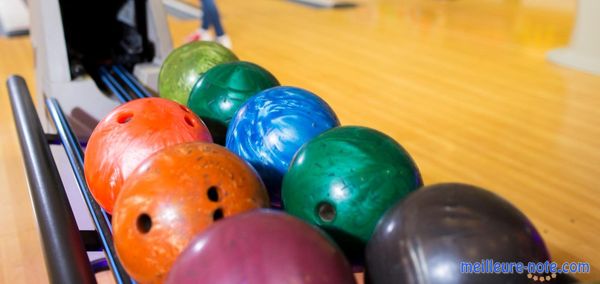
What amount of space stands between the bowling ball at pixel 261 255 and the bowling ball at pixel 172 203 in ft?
0.41

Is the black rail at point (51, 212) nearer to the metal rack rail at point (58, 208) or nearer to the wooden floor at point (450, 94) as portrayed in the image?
the metal rack rail at point (58, 208)

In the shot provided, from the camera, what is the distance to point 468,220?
2.75 ft

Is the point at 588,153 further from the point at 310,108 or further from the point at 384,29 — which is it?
the point at 384,29

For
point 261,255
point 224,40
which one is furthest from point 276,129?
point 224,40

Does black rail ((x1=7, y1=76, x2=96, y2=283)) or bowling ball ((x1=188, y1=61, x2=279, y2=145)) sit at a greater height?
bowling ball ((x1=188, y1=61, x2=279, y2=145))

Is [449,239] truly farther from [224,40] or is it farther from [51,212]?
[224,40]

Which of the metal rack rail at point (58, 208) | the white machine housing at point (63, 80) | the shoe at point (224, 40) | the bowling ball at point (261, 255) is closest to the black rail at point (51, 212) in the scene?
the metal rack rail at point (58, 208)

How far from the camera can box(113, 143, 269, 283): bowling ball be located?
0.93 meters

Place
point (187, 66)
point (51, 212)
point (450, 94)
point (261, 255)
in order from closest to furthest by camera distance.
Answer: point (261, 255) → point (51, 212) → point (187, 66) → point (450, 94)

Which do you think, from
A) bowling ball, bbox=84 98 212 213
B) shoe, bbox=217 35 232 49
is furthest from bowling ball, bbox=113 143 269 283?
shoe, bbox=217 35 232 49

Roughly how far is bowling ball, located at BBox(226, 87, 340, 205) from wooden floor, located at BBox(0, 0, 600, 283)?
0.71 meters

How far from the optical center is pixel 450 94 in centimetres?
302

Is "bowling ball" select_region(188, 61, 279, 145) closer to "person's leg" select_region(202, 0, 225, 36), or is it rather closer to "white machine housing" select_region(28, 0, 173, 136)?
"white machine housing" select_region(28, 0, 173, 136)

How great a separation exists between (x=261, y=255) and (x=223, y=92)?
2.63 feet
